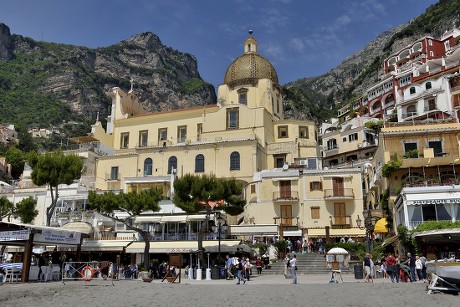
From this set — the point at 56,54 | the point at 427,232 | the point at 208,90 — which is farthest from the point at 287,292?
the point at 56,54

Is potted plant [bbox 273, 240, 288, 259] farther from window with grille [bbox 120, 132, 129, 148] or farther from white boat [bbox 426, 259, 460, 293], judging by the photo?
window with grille [bbox 120, 132, 129, 148]

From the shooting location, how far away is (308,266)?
3020 centimetres

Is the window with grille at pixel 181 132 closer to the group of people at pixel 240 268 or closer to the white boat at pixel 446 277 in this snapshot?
the group of people at pixel 240 268

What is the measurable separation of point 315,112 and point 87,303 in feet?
304

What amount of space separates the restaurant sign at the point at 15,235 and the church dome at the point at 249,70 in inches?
1524

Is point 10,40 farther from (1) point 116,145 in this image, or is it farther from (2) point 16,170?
(1) point 116,145

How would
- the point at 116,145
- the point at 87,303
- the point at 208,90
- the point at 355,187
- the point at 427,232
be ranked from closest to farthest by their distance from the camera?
the point at 87,303 → the point at 427,232 → the point at 355,187 → the point at 116,145 → the point at 208,90

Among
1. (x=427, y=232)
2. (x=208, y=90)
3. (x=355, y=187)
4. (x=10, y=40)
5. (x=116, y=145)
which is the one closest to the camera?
(x=427, y=232)

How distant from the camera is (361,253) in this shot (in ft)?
102

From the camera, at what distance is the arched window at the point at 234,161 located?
156 ft

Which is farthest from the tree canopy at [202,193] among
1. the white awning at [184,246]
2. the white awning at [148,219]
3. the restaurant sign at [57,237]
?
the white awning at [148,219]

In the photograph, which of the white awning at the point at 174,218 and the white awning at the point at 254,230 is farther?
the white awning at the point at 254,230

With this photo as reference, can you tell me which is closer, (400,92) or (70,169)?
(70,169)

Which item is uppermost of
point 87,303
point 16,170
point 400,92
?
point 400,92
